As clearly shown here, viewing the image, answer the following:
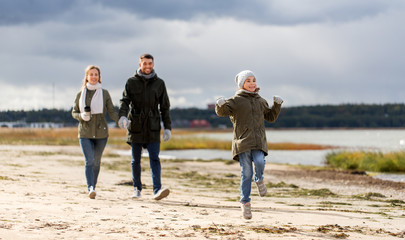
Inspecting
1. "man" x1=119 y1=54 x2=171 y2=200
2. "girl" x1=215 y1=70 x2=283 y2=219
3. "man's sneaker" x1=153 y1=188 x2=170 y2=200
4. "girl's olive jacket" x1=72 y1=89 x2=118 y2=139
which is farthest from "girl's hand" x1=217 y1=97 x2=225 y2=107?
"girl's olive jacket" x1=72 y1=89 x2=118 y2=139

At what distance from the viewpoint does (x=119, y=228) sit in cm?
600

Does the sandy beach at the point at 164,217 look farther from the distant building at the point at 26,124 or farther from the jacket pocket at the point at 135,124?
the distant building at the point at 26,124

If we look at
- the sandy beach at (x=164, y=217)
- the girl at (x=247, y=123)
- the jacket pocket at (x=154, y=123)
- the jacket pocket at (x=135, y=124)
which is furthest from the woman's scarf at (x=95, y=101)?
the girl at (x=247, y=123)

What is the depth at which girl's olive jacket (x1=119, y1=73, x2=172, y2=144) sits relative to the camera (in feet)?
26.7

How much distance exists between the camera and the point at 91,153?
846 centimetres

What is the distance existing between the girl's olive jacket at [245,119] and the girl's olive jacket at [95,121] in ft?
8.17

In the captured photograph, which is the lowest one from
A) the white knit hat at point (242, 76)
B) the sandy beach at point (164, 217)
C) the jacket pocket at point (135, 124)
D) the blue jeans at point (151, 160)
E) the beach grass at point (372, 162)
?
the beach grass at point (372, 162)

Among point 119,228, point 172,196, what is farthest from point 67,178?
point 119,228

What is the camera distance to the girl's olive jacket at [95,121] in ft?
27.3

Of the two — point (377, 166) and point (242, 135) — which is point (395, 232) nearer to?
point (242, 135)

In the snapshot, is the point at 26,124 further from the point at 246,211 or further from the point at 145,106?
the point at 246,211

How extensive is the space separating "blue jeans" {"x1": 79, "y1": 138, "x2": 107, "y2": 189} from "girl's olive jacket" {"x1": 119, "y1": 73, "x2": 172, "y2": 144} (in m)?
0.63

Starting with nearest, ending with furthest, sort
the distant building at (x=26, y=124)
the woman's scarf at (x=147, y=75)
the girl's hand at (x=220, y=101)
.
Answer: the girl's hand at (x=220, y=101)
the woman's scarf at (x=147, y=75)
the distant building at (x=26, y=124)

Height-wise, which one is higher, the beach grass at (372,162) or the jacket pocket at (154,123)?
the jacket pocket at (154,123)
